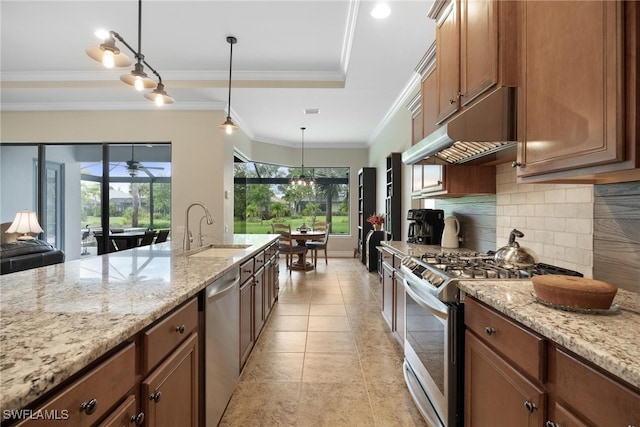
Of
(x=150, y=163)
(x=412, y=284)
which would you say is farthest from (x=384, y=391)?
(x=150, y=163)

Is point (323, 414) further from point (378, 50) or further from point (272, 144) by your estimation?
point (272, 144)

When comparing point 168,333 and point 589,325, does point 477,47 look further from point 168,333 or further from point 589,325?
point 168,333

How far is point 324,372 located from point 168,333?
1530 millimetres

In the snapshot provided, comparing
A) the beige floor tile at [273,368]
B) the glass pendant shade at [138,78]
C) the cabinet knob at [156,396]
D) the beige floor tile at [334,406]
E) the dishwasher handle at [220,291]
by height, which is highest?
the glass pendant shade at [138,78]

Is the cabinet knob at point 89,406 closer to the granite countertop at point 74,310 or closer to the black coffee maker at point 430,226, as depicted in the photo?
the granite countertop at point 74,310

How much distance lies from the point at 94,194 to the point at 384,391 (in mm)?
5181

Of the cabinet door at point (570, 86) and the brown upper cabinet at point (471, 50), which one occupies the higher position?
the brown upper cabinet at point (471, 50)

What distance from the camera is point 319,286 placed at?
4867 millimetres

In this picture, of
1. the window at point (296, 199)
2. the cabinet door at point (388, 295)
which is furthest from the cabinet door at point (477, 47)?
the window at point (296, 199)

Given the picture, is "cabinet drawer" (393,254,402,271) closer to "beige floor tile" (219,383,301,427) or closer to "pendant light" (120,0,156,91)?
"beige floor tile" (219,383,301,427)

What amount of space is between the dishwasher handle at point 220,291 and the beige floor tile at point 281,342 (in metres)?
1.03

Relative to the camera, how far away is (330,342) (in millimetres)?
2816

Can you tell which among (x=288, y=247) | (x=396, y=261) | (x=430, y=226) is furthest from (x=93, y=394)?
(x=288, y=247)

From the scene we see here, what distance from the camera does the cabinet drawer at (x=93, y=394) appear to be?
0.64 meters
